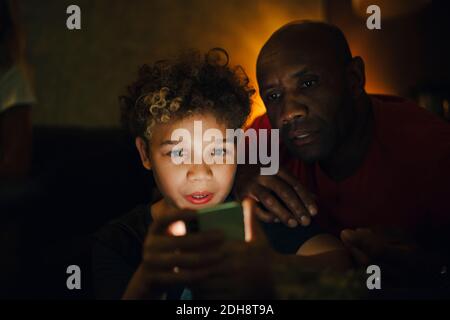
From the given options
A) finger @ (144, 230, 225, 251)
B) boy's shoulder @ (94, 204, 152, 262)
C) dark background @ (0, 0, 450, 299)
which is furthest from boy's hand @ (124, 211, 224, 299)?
dark background @ (0, 0, 450, 299)

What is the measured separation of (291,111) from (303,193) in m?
0.17

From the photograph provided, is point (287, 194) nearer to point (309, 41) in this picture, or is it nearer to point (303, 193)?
point (303, 193)

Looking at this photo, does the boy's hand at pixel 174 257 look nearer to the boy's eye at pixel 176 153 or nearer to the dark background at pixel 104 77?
the boy's eye at pixel 176 153

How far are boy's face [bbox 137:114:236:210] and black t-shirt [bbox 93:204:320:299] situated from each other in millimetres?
91

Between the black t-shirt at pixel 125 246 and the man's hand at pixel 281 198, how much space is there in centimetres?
2

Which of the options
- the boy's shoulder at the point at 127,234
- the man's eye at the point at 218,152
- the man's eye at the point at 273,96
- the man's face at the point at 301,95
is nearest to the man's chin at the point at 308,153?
A: the man's face at the point at 301,95

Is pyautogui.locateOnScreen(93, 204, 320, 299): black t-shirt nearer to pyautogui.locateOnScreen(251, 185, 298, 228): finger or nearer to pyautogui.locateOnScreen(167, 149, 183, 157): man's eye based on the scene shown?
pyautogui.locateOnScreen(251, 185, 298, 228): finger

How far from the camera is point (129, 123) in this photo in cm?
103

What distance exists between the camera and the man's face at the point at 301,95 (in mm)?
1015

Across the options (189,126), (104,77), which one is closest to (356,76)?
(189,126)

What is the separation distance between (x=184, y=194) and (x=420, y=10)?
0.74 m

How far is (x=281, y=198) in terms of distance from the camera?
0.96 metres
